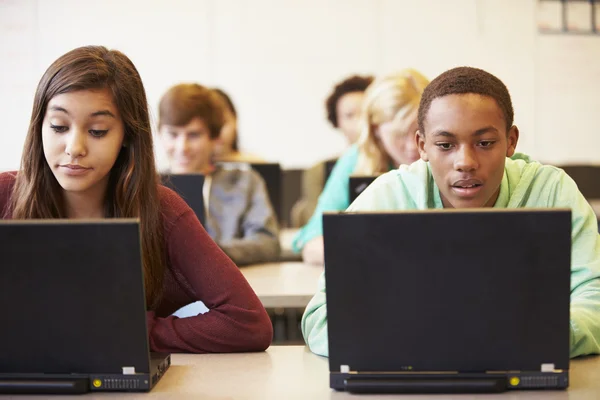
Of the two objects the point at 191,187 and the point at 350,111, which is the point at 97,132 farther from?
the point at 350,111

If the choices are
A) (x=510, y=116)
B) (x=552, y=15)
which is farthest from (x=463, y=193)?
(x=552, y=15)

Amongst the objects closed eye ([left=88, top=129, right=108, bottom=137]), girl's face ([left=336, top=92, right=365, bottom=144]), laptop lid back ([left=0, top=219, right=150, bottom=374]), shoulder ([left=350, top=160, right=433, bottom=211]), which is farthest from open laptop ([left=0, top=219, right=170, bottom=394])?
girl's face ([left=336, top=92, right=365, bottom=144])

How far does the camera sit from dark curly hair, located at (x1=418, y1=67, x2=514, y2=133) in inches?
53.3

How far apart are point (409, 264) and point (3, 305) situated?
1.90 feet

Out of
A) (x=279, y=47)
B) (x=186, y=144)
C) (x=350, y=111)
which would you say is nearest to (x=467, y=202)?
(x=186, y=144)

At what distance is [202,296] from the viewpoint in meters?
1.42

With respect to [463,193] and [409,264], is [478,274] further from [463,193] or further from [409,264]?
[463,193]

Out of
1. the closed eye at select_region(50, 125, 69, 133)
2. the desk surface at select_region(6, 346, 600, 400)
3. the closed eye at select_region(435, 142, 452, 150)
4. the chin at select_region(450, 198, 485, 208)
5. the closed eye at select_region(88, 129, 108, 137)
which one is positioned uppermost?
the closed eye at select_region(50, 125, 69, 133)

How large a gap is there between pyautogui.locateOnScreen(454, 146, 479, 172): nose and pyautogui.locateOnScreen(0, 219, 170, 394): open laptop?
60 cm

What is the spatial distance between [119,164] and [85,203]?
106mm

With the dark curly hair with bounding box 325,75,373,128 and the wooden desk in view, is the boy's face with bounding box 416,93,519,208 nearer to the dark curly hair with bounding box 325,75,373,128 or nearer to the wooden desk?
the wooden desk

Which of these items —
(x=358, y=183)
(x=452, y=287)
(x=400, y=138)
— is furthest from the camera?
(x=400, y=138)

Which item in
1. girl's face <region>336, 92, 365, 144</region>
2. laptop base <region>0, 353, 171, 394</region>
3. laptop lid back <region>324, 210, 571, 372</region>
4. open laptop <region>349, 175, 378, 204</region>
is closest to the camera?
laptop lid back <region>324, 210, 571, 372</region>

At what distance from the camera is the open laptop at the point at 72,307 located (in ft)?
3.38
